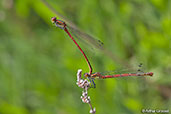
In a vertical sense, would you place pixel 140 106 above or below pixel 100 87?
below

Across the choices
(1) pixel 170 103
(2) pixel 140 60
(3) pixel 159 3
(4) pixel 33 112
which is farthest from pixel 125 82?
(4) pixel 33 112

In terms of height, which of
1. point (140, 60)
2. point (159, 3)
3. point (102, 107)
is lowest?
point (102, 107)

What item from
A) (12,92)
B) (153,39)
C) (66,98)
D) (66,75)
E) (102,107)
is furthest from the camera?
(12,92)

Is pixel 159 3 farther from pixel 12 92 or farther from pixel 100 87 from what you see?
pixel 12 92

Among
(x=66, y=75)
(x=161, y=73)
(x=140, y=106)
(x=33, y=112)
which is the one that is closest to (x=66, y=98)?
(x=66, y=75)

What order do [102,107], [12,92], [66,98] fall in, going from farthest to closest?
[12,92] → [66,98] → [102,107]

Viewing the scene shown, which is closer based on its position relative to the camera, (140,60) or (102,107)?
(102,107)
